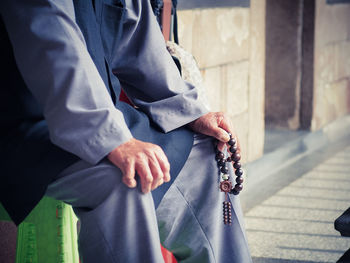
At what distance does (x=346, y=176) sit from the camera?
4371 mm

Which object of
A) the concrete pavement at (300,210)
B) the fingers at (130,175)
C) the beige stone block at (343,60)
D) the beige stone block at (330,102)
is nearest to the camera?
the fingers at (130,175)

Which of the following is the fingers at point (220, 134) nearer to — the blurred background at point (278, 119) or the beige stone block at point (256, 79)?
the blurred background at point (278, 119)

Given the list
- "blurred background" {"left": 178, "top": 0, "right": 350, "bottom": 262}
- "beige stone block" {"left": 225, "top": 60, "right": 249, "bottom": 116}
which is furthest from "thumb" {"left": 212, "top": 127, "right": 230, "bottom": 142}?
"beige stone block" {"left": 225, "top": 60, "right": 249, "bottom": 116}

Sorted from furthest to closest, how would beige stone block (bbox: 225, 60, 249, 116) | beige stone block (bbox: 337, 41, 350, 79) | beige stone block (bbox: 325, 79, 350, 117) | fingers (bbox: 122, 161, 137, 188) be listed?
beige stone block (bbox: 337, 41, 350, 79)
beige stone block (bbox: 325, 79, 350, 117)
beige stone block (bbox: 225, 60, 249, 116)
fingers (bbox: 122, 161, 137, 188)

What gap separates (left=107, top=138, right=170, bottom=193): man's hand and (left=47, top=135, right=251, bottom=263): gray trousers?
28mm

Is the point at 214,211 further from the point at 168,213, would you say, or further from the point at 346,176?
the point at 346,176

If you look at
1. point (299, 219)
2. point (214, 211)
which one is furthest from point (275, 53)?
point (214, 211)

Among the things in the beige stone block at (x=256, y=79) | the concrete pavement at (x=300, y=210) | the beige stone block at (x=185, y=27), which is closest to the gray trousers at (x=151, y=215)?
the concrete pavement at (x=300, y=210)

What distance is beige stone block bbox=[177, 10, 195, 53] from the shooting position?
3318mm

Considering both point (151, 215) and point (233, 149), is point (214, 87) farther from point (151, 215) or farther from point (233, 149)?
point (151, 215)

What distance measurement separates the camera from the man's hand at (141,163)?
4.63ft

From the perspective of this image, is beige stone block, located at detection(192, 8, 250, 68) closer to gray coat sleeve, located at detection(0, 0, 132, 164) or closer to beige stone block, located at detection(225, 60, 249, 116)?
beige stone block, located at detection(225, 60, 249, 116)

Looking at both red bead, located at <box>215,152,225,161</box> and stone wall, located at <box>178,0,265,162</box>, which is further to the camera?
stone wall, located at <box>178,0,265,162</box>

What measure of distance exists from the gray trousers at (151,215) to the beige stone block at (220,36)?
1820 millimetres
